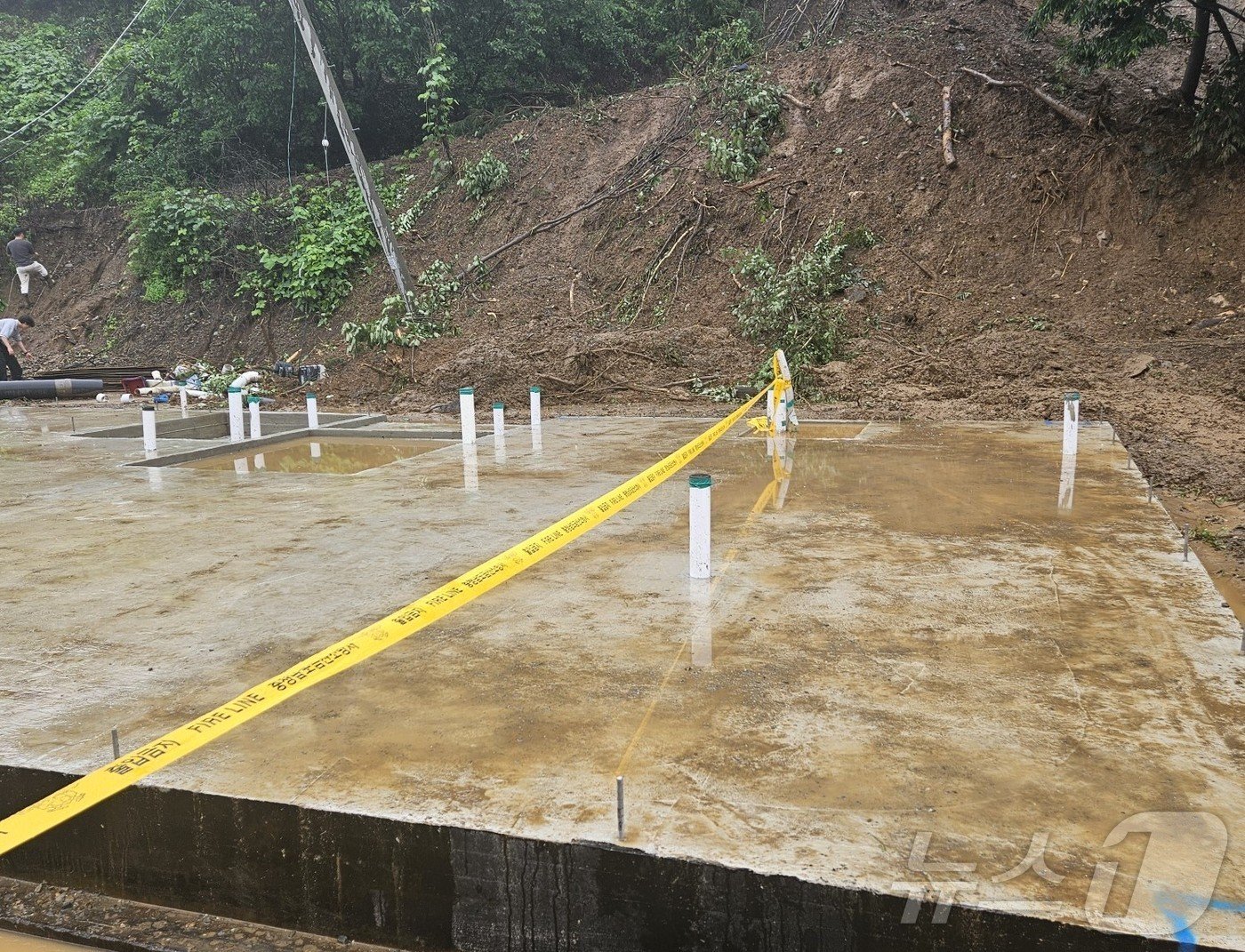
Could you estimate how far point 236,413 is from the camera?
1364cm

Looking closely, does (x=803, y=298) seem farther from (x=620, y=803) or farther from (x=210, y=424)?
(x=620, y=803)

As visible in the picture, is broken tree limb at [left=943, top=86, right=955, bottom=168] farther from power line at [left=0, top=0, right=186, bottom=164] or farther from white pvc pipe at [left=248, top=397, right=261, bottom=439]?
power line at [left=0, top=0, right=186, bottom=164]

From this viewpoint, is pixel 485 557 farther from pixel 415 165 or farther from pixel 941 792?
pixel 415 165

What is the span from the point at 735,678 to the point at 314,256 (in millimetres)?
22606

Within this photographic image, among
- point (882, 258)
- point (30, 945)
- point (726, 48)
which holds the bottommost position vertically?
point (30, 945)

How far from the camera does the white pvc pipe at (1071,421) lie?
32.2 ft

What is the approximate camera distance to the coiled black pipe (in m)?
19.7

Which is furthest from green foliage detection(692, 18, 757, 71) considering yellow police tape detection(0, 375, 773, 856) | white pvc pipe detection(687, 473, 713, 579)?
yellow police tape detection(0, 375, 773, 856)

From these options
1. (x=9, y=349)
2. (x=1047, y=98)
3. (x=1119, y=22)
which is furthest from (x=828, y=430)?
(x=9, y=349)

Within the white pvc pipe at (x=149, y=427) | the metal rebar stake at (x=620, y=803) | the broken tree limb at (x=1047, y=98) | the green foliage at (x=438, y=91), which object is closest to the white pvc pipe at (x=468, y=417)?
the white pvc pipe at (x=149, y=427)

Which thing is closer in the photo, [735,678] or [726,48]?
[735,678]

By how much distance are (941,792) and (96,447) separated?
1279 centimetres

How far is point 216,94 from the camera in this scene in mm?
26734

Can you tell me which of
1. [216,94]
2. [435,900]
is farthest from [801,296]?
[216,94]
